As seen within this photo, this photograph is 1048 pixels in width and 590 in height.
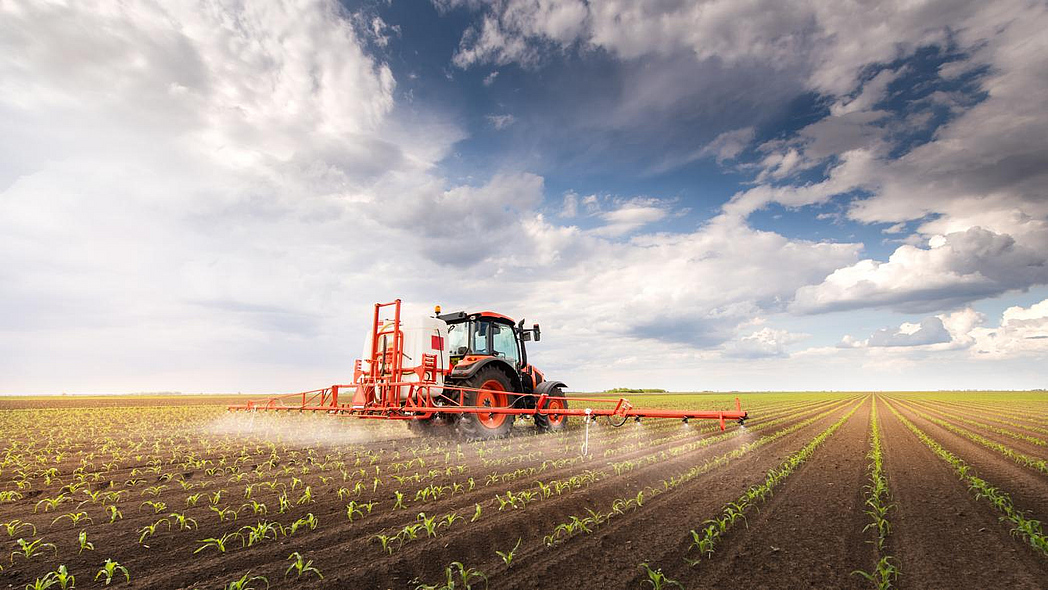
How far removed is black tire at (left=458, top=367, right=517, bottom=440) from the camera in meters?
10.8

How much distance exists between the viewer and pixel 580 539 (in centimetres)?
448

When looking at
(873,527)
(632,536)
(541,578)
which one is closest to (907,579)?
(873,527)

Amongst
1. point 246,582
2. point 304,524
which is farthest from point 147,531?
point 246,582

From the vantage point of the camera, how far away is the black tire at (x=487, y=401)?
1077 cm

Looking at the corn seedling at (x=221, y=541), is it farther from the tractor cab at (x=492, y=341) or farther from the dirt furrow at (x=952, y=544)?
the tractor cab at (x=492, y=341)

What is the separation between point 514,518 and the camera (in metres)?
4.98

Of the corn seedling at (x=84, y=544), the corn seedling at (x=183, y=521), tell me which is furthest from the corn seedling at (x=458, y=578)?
the corn seedling at (x=84, y=544)

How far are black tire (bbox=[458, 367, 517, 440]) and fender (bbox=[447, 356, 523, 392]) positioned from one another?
0.13m

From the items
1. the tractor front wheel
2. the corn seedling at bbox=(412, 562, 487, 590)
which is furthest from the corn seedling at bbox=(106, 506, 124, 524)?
the tractor front wheel

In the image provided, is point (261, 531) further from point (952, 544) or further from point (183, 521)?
point (952, 544)

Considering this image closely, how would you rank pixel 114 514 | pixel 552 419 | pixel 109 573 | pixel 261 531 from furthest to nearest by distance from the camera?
pixel 552 419, pixel 114 514, pixel 261 531, pixel 109 573

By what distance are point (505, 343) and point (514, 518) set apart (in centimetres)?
779

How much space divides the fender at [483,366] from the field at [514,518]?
1681 millimetres

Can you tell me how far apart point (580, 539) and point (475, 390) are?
19.4 ft
